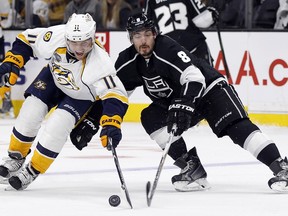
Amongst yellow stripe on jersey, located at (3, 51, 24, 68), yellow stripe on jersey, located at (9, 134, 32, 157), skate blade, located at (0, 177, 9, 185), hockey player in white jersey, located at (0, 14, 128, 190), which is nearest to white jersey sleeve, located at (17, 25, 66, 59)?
hockey player in white jersey, located at (0, 14, 128, 190)

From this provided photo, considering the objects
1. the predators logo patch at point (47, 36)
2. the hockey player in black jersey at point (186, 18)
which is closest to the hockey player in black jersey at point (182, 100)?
the predators logo patch at point (47, 36)

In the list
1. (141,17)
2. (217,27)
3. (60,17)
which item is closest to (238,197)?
(141,17)

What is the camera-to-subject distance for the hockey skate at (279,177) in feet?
16.4

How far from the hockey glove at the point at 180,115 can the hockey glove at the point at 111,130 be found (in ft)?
0.88

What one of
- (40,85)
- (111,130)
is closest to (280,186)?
(111,130)

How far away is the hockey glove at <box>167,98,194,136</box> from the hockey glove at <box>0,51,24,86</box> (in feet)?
2.77

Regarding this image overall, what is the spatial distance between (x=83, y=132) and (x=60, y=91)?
0.25 metres

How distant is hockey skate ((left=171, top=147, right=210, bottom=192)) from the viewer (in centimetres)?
520

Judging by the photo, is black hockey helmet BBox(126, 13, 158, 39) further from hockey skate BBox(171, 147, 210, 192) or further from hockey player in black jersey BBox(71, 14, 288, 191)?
hockey skate BBox(171, 147, 210, 192)

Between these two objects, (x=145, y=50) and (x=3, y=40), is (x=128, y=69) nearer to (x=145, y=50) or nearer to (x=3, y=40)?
(x=145, y=50)

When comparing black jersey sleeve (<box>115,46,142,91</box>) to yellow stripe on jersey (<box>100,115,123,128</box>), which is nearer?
yellow stripe on jersey (<box>100,115,123,128</box>)

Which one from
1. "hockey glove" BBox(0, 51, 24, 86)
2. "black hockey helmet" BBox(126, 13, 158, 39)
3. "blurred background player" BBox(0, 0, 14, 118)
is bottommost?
"blurred background player" BBox(0, 0, 14, 118)

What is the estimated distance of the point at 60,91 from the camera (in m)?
5.29

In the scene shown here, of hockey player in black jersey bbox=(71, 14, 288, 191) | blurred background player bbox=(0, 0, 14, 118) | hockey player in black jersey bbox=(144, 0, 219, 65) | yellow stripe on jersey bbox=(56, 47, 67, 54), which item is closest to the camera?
hockey player in black jersey bbox=(71, 14, 288, 191)
